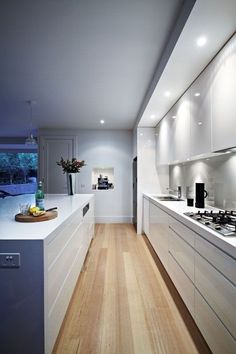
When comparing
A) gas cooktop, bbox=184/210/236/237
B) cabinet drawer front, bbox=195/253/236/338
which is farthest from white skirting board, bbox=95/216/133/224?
cabinet drawer front, bbox=195/253/236/338

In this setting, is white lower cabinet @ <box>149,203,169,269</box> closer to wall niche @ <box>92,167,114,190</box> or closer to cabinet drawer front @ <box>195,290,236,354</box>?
cabinet drawer front @ <box>195,290,236,354</box>

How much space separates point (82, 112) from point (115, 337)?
13.2 feet

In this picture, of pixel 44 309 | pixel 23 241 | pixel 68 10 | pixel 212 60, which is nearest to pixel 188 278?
pixel 44 309

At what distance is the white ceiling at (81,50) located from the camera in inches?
70.3

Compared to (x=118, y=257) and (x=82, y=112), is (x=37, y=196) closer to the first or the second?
(x=118, y=257)

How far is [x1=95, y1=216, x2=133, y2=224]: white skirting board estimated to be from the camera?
5992mm

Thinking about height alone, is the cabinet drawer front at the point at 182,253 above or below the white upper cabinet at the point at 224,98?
below

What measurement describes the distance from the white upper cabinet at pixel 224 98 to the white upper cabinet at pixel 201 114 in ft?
0.37

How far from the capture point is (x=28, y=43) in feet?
7.38

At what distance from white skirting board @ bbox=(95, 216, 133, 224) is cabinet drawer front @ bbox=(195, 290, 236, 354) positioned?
14.3ft

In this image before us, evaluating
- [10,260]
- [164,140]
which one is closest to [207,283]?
[10,260]

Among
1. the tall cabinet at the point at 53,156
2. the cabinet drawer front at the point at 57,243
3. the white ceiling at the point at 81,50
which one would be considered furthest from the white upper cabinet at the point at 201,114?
the tall cabinet at the point at 53,156

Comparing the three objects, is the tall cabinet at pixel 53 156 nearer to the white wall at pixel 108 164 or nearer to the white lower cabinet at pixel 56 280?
the white wall at pixel 108 164

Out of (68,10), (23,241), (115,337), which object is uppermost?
(68,10)
